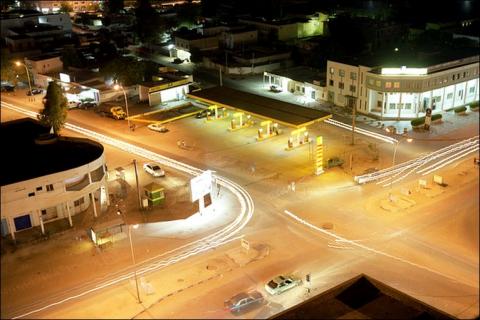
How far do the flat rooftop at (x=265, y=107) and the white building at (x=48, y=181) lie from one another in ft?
48.6

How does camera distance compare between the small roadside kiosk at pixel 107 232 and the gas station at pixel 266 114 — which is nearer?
the small roadside kiosk at pixel 107 232

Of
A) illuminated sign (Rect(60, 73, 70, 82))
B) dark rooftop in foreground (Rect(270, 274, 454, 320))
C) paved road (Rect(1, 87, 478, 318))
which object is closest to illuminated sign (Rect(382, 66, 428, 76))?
paved road (Rect(1, 87, 478, 318))

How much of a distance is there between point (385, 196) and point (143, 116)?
2716cm

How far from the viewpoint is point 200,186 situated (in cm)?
3017

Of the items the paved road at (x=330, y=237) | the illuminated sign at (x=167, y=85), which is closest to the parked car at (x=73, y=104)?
the illuminated sign at (x=167, y=85)

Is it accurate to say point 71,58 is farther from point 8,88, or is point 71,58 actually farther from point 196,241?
point 196,241

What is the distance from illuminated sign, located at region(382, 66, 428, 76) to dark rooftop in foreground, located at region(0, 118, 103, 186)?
88.2 feet

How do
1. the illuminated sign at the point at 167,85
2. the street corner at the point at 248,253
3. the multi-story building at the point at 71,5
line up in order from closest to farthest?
the street corner at the point at 248,253
the illuminated sign at the point at 167,85
the multi-story building at the point at 71,5

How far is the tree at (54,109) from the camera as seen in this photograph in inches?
1572

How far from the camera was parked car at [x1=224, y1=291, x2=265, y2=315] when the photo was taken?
2230cm

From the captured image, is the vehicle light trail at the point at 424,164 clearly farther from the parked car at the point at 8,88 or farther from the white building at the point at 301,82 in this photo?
the parked car at the point at 8,88

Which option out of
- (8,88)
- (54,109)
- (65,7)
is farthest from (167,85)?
(65,7)

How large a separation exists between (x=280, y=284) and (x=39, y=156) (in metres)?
17.8

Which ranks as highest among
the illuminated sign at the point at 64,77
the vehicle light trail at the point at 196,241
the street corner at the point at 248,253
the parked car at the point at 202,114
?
the illuminated sign at the point at 64,77
